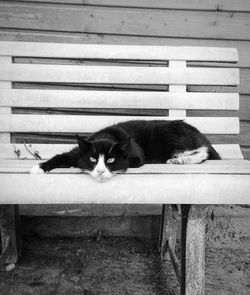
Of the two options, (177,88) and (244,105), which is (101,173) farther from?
(244,105)

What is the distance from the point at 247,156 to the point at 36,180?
203cm

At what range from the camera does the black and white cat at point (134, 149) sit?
5.47 feet

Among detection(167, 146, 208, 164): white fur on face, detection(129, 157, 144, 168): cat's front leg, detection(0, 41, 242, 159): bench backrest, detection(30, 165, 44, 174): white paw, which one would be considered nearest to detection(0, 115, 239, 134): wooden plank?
detection(0, 41, 242, 159): bench backrest

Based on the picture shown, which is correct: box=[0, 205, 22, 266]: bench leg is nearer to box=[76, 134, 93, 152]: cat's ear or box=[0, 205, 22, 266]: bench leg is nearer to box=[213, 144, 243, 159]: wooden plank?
box=[76, 134, 93, 152]: cat's ear

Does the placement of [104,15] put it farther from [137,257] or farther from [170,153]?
[137,257]

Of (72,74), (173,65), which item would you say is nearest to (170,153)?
(173,65)

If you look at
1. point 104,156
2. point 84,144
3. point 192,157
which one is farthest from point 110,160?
point 192,157

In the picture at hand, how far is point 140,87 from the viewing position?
286cm

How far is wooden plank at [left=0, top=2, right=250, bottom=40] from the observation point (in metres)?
2.69

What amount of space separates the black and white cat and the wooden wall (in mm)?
841

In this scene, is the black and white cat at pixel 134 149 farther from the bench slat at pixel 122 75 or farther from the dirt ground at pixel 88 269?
the dirt ground at pixel 88 269

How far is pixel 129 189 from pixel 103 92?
3.72 ft

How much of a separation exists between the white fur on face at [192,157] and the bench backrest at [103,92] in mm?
359

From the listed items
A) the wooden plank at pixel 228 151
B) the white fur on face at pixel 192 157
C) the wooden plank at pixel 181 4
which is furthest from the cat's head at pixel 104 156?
the wooden plank at pixel 181 4
